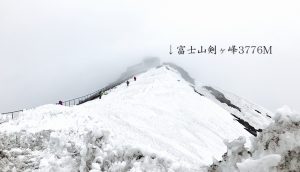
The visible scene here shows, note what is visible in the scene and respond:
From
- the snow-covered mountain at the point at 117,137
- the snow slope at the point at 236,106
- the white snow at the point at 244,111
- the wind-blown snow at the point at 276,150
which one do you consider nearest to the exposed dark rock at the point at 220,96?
the snow slope at the point at 236,106

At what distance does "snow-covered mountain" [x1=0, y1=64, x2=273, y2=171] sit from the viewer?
18.1m

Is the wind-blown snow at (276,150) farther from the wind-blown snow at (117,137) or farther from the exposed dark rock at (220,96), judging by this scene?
the exposed dark rock at (220,96)

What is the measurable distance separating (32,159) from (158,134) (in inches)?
371

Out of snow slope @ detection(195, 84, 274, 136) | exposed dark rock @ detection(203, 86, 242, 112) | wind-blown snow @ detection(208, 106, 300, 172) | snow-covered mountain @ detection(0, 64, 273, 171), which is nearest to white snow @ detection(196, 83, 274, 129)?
snow slope @ detection(195, 84, 274, 136)

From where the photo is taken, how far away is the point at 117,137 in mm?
21531

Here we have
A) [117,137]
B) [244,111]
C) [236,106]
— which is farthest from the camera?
[236,106]

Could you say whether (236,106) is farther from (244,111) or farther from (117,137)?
(117,137)

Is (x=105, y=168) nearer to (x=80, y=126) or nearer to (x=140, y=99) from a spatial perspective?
(x=80, y=126)

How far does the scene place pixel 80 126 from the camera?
75.7 ft

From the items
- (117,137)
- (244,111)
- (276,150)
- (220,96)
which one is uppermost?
(276,150)

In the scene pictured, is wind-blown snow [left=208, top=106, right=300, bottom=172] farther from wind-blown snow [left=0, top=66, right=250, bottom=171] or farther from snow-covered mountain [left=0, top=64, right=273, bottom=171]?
wind-blown snow [left=0, top=66, right=250, bottom=171]

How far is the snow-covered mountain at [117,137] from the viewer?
18.1 m

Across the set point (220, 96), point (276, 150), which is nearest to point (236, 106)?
point (220, 96)

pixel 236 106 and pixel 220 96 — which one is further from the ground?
pixel 220 96
